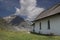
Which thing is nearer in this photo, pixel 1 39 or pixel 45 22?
pixel 1 39

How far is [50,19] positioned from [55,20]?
7.13 feet

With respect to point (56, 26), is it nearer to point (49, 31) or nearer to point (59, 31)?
point (59, 31)

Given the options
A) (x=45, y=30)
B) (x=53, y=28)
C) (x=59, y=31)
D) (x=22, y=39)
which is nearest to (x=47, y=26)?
(x=45, y=30)

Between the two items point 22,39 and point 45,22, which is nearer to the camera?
point 22,39

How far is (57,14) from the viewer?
23.8 metres

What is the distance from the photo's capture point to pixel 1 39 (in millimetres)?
14797

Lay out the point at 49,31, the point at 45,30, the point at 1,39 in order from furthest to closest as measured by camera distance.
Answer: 1. the point at 45,30
2. the point at 49,31
3. the point at 1,39

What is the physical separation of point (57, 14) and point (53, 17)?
1742 mm

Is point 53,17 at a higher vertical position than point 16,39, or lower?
higher

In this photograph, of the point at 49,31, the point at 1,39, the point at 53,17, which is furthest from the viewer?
the point at 49,31

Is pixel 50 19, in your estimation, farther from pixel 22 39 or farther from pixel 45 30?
pixel 22 39

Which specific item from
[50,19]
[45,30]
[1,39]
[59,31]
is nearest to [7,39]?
[1,39]

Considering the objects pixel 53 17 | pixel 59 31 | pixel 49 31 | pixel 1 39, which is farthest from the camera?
pixel 49 31

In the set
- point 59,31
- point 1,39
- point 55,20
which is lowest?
point 1,39
